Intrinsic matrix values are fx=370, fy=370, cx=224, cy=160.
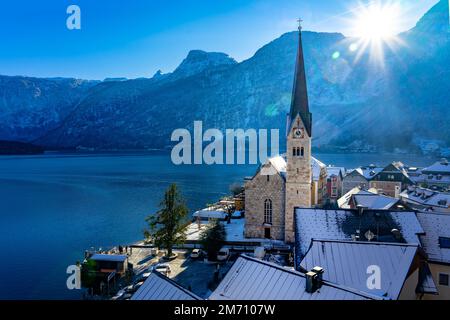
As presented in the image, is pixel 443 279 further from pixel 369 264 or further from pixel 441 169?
pixel 441 169

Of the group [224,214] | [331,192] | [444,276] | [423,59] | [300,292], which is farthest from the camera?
[423,59]

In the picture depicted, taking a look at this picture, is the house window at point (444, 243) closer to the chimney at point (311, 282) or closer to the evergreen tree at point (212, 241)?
the chimney at point (311, 282)

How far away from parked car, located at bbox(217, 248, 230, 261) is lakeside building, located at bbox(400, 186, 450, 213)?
1601 cm

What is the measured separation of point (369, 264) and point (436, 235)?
814 centimetres

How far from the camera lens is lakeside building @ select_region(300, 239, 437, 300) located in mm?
10836

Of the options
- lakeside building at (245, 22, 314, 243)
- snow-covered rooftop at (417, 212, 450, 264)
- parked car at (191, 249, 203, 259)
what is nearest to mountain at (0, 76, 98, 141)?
lakeside building at (245, 22, 314, 243)

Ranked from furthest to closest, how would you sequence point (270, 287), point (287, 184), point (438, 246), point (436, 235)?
point (287, 184), point (436, 235), point (438, 246), point (270, 287)

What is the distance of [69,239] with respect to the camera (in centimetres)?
3800

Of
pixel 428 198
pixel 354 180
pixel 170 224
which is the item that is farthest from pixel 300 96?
pixel 354 180

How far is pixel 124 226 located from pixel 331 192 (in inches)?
1006

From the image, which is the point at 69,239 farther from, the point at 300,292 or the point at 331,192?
the point at 300,292

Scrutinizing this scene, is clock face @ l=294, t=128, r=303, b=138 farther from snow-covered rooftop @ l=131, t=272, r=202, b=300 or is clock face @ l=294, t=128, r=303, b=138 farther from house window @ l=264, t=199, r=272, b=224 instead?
snow-covered rooftop @ l=131, t=272, r=202, b=300

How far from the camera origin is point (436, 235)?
17203 millimetres
